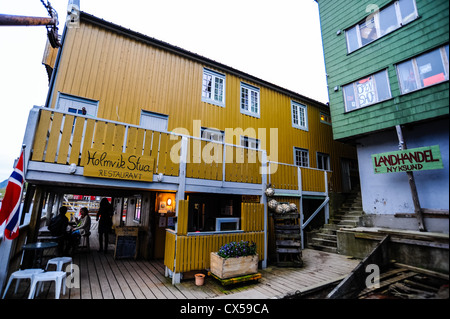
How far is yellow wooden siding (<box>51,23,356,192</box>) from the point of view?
761 centimetres

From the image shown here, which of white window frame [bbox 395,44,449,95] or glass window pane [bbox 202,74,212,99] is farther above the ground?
glass window pane [bbox 202,74,212,99]

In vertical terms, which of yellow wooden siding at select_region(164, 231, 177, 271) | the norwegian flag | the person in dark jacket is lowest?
yellow wooden siding at select_region(164, 231, 177, 271)

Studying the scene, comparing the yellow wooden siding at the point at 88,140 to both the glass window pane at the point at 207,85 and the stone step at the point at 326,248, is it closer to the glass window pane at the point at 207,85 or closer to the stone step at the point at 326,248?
the glass window pane at the point at 207,85

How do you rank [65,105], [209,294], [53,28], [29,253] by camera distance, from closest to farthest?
1. [209,294]
2. [29,253]
3. [65,105]
4. [53,28]

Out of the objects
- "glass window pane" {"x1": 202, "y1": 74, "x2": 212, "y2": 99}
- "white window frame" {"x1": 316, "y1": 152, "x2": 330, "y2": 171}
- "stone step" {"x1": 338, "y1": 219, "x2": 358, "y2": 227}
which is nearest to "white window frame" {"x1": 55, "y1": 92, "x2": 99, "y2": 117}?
"glass window pane" {"x1": 202, "y1": 74, "x2": 212, "y2": 99}

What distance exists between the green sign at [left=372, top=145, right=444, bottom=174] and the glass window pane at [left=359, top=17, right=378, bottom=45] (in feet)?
16.0

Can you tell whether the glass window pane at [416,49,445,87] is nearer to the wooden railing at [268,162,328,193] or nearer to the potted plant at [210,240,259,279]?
the potted plant at [210,240,259,279]

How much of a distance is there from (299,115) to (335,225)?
7576 mm

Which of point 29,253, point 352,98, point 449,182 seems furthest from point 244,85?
point 29,253

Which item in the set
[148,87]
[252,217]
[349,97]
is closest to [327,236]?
[252,217]

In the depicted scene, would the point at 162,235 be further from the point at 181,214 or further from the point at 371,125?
the point at 371,125

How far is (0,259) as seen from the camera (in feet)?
13.3

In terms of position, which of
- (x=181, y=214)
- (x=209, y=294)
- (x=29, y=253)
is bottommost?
(x=209, y=294)

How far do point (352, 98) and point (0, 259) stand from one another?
35.2 ft
